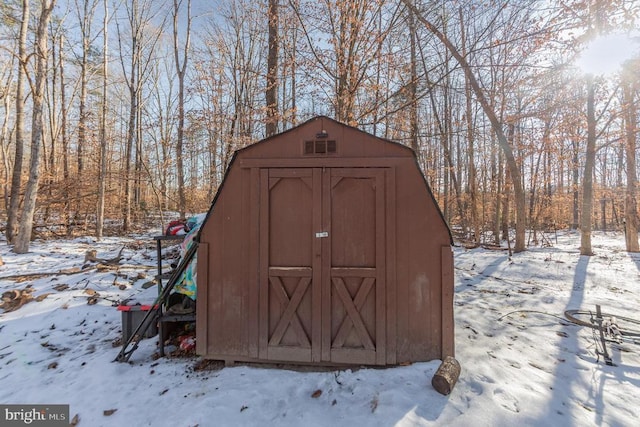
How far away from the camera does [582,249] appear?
9430 millimetres

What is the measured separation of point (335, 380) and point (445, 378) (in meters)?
1.10

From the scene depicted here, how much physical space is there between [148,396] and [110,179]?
14539mm

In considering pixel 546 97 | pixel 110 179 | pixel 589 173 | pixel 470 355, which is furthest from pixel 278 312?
pixel 110 179

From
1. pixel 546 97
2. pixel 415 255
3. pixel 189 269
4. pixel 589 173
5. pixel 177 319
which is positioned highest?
pixel 546 97

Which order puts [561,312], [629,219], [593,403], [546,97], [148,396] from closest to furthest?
1. [593,403]
2. [148,396]
3. [561,312]
4. [629,219]
5. [546,97]

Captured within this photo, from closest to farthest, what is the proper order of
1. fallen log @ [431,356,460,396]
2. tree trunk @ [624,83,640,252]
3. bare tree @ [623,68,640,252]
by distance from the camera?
fallen log @ [431,356,460,396] < bare tree @ [623,68,640,252] < tree trunk @ [624,83,640,252]

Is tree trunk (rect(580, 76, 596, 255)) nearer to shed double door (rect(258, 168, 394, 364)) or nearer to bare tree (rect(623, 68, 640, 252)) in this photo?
bare tree (rect(623, 68, 640, 252))

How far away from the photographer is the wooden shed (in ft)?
10.1

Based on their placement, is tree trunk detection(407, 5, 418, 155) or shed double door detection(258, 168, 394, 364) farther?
tree trunk detection(407, 5, 418, 155)

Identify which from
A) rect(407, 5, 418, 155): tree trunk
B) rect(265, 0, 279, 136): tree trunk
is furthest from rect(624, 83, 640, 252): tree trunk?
rect(265, 0, 279, 136): tree trunk

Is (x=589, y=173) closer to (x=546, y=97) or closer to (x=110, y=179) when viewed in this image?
(x=546, y=97)

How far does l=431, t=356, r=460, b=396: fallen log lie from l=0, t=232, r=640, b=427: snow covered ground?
8 centimetres

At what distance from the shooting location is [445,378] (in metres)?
2.64

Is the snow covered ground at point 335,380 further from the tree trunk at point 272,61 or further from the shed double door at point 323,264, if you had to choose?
the tree trunk at point 272,61
